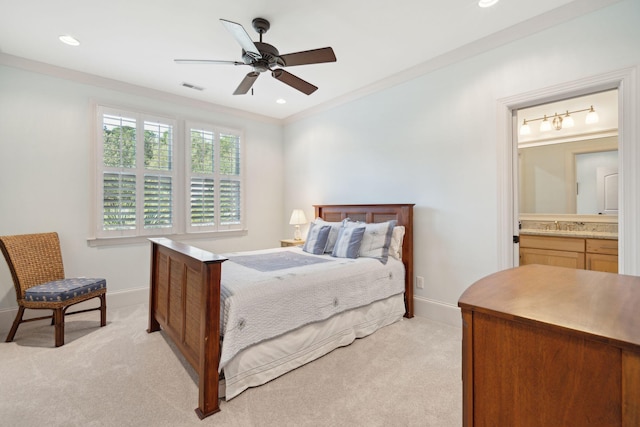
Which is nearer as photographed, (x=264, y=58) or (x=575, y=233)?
(x=264, y=58)

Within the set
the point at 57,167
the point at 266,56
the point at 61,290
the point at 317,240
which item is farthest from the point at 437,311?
the point at 57,167

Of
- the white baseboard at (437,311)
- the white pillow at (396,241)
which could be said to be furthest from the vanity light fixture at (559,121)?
the white baseboard at (437,311)

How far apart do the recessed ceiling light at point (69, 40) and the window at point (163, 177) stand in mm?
855

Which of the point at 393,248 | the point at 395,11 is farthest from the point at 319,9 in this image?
the point at 393,248

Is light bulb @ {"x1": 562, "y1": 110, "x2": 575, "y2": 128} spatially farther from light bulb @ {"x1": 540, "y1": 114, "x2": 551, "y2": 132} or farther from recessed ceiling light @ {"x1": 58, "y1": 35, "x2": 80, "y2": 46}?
recessed ceiling light @ {"x1": 58, "y1": 35, "x2": 80, "y2": 46}

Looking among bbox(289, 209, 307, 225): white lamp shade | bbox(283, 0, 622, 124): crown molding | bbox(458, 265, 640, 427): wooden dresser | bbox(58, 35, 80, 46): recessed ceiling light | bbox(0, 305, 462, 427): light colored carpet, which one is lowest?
bbox(0, 305, 462, 427): light colored carpet

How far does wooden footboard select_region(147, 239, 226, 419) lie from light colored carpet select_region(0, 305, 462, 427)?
197mm

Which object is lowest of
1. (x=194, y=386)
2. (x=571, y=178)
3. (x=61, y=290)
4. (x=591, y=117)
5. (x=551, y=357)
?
(x=194, y=386)

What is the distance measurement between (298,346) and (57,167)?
11.2 ft

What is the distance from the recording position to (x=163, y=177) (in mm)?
4043

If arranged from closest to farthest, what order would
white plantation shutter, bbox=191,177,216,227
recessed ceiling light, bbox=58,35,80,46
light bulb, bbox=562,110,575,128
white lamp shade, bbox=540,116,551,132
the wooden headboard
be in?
1. recessed ceiling light, bbox=58,35,80,46
2. the wooden headboard
3. light bulb, bbox=562,110,575,128
4. white lamp shade, bbox=540,116,551,132
5. white plantation shutter, bbox=191,177,216,227

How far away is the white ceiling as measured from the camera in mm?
2354

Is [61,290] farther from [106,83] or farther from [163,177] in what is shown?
[106,83]

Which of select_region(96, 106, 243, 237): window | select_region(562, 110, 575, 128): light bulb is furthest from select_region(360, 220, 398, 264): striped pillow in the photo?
select_region(562, 110, 575, 128): light bulb
